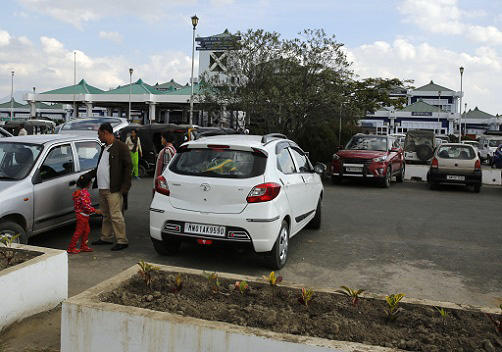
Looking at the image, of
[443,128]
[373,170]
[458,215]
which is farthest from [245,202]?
[443,128]

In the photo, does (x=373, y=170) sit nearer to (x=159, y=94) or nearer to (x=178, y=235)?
(x=178, y=235)

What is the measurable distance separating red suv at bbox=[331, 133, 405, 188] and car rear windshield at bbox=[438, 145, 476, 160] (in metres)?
1.52

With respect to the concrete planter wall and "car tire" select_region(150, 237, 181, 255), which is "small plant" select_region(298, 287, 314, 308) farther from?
"car tire" select_region(150, 237, 181, 255)

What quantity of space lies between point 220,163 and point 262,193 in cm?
69

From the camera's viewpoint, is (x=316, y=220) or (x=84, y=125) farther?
(x=84, y=125)

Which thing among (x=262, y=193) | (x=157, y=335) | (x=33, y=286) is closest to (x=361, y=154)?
(x=262, y=193)

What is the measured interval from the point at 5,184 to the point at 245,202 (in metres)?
3.15

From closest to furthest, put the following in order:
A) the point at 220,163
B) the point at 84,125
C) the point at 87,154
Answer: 1. the point at 220,163
2. the point at 87,154
3. the point at 84,125

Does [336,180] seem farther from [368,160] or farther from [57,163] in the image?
[57,163]

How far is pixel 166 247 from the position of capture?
6.73 meters

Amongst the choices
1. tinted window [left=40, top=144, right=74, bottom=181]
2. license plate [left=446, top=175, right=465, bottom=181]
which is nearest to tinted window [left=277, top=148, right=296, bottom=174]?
tinted window [left=40, top=144, right=74, bottom=181]

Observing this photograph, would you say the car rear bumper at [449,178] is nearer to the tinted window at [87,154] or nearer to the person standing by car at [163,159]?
the person standing by car at [163,159]

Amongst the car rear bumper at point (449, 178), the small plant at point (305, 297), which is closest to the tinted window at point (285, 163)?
the small plant at point (305, 297)

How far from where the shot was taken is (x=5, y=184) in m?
6.46
